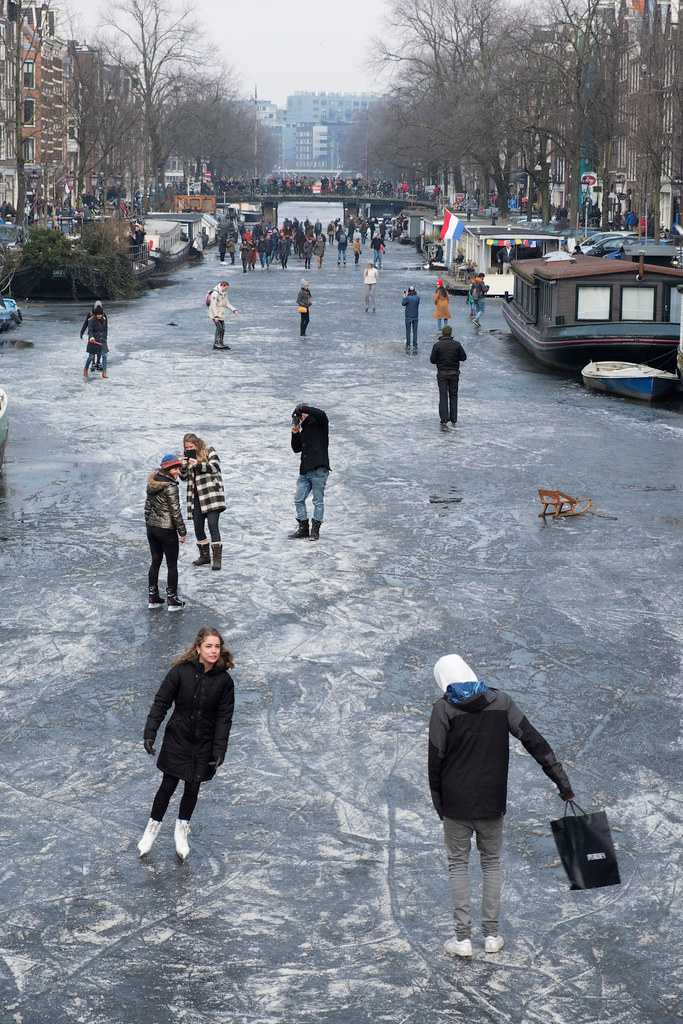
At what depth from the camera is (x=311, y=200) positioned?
423ft

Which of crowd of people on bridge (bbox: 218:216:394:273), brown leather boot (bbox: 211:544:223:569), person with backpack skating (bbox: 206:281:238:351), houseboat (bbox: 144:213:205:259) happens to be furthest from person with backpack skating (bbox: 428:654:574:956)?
houseboat (bbox: 144:213:205:259)

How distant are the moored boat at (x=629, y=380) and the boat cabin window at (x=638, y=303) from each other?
185cm

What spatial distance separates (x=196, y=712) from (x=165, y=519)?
17.6 ft

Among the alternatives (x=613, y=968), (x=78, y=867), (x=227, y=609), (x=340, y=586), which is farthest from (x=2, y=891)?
(x=340, y=586)

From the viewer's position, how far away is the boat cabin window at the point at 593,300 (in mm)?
32250

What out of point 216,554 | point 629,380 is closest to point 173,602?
point 216,554

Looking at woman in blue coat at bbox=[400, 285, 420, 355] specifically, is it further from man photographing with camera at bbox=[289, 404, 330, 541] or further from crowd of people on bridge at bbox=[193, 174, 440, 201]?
crowd of people on bridge at bbox=[193, 174, 440, 201]

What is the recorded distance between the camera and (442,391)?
2423 centimetres

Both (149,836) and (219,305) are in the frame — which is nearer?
(149,836)

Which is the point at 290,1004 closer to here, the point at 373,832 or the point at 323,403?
the point at 373,832

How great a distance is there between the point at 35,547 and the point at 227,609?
3315mm

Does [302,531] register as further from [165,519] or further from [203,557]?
[165,519]

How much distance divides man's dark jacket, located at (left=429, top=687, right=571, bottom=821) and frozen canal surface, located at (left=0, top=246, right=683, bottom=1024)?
0.78 meters

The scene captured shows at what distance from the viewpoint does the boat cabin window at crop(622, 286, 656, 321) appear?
1260 inches
